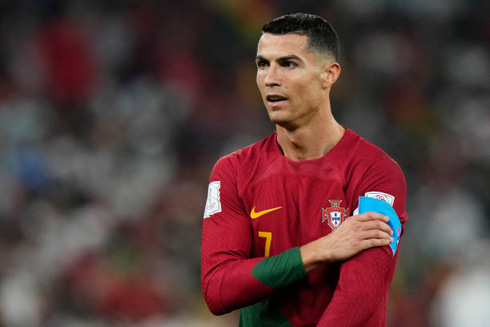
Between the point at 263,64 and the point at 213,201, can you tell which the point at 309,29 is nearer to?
the point at 263,64

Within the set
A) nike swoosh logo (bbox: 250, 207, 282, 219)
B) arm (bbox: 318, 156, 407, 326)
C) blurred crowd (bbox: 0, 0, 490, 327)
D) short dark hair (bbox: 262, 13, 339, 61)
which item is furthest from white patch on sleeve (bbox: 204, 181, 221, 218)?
blurred crowd (bbox: 0, 0, 490, 327)

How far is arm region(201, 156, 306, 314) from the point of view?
9.66 ft

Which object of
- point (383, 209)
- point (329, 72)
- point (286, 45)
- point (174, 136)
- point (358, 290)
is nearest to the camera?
point (358, 290)

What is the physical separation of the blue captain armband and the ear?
0.52 meters

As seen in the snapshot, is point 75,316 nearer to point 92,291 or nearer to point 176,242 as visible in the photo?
point 92,291

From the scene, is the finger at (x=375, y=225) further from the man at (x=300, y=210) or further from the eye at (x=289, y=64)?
the eye at (x=289, y=64)

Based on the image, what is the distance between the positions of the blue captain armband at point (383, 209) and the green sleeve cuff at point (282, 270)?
302 millimetres

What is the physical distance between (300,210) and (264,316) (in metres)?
0.46

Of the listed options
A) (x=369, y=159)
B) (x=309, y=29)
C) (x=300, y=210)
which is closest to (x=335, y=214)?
(x=300, y=210)

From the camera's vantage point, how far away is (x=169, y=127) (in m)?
9.38

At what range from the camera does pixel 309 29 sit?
10.3ft

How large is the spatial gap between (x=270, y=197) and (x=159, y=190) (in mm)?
5599

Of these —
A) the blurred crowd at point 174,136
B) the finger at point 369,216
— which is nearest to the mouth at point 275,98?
the finger at point 369,216

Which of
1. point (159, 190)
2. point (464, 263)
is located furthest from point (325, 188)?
point (159, 190)
